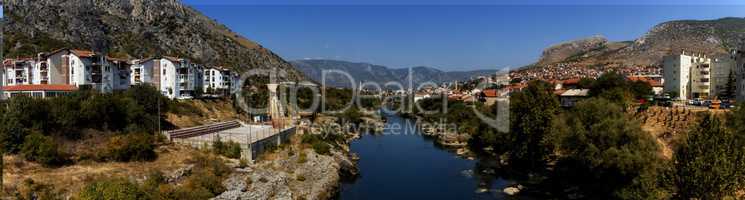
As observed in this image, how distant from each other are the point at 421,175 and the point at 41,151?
1871 centimetres

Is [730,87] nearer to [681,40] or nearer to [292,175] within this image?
[292,175]

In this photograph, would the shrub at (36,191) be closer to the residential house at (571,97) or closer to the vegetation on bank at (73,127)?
the vegetation on bank at (73,127)

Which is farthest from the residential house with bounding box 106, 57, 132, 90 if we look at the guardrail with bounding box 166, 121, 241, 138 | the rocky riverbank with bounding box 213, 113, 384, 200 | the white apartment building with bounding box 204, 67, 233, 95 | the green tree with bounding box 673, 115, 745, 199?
the green tree with bounding box 673, 115, 745, 199

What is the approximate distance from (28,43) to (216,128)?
32448mm

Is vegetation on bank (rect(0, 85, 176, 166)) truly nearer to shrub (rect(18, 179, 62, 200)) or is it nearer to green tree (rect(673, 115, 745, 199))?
shrub (rect(18, 179, 62, 200))

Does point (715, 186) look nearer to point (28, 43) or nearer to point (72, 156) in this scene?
point (72, 156)

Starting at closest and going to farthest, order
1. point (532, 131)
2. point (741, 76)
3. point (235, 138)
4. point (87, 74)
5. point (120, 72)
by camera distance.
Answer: point (235, 138), point (532, 131), point (741, 76), point (87, 74), point (120, 72)

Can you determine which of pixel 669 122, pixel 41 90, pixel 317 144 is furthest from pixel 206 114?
pixel 669 122

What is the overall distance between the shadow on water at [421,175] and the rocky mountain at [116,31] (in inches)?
1429

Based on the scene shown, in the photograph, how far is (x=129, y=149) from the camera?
1894cm

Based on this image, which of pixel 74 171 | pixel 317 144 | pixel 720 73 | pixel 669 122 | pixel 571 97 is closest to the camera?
pixel 74 171

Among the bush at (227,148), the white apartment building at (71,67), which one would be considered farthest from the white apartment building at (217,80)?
the bush at (227,148)

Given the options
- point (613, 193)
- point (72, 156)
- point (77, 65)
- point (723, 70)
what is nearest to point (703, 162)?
point (613, 193)

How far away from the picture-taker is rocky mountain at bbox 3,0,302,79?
53094 millimetres
